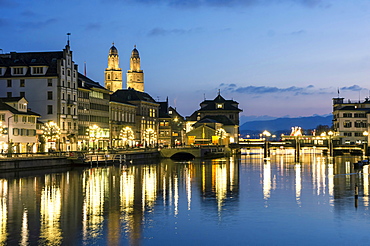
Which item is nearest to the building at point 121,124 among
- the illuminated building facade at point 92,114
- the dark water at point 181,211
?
the illuminated building facade at point 92,114

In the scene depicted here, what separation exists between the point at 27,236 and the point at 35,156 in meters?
56.6

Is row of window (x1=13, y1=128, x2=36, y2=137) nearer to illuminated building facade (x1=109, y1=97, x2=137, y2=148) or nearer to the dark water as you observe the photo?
the dark water

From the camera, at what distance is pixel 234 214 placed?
164 ft

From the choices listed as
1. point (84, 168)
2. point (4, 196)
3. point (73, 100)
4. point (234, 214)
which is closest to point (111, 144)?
point (73, 100)

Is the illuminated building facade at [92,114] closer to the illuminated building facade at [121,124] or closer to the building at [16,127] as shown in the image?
the illuminated building facade at [121,124]

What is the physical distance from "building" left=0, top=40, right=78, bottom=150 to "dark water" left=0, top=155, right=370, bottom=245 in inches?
1577

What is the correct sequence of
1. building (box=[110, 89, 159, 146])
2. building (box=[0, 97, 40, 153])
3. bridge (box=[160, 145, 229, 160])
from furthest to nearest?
building (box=[110, 89, 159, 146]) → bridge (box=[160, 145, 229, 160]) → building (box=[0, 97, 40, 153])

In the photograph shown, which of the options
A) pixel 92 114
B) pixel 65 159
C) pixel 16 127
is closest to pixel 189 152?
pixel 92 114

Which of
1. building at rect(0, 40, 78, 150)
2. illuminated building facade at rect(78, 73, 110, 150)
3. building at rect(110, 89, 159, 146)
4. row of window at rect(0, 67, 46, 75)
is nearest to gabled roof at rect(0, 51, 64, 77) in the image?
building at rect(0, 40, 78, 150)

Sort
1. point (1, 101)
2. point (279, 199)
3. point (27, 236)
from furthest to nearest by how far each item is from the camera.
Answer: point (1, 101), point (279, 199), point (27, 236)

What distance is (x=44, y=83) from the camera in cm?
12106

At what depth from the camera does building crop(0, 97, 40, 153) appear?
99625 millimetres

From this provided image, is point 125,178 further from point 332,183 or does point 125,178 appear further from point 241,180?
point 332,183

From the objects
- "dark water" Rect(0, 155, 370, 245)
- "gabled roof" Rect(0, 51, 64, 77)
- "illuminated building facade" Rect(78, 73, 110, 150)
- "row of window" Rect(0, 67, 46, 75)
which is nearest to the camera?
"dark water" Rect(0, 155, 370, 245)
